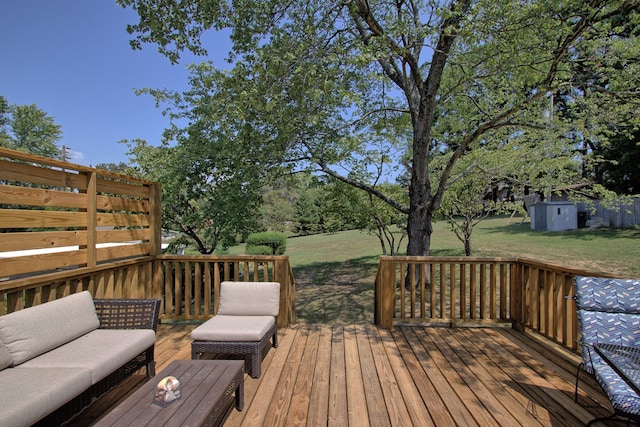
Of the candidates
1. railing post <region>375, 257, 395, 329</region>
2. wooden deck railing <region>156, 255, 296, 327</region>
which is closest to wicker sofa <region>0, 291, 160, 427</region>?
wooden deck railing <region>156, 255, 296, 327</region>

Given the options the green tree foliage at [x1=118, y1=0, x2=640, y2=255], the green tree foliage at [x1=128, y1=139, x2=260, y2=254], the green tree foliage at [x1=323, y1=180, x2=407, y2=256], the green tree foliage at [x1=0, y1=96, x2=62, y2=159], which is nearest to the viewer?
the green tree foliage at [x1=118, y1=0, x2=640, y2=255]

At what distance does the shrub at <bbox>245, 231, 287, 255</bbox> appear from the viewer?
10.9 meters

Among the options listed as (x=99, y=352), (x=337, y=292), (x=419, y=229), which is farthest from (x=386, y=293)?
(x=337, y=292)

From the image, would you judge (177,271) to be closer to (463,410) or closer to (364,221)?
(463,410)

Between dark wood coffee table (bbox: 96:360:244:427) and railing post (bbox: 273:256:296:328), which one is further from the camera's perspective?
railing post (bbox: 273:256:296:328)

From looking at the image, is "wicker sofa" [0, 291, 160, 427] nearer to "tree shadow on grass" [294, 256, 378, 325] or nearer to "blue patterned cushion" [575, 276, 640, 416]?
"tree shadow on grass" [294, 256, 378, 325]

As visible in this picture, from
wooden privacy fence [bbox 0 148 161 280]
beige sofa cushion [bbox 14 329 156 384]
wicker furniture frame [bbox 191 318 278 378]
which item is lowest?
wicker furniture frame [bbox 191 318 278 378]

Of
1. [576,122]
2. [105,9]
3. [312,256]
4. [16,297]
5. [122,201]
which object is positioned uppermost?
[105,9]

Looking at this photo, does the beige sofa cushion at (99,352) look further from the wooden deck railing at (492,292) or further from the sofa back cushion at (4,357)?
the wooden deck railing at (492,292)

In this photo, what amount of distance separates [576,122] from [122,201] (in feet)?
26.9

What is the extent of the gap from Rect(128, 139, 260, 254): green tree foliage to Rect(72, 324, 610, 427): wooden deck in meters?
2.83

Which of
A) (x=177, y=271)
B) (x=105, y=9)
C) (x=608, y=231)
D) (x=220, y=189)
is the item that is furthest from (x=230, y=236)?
(x=608, y=231)

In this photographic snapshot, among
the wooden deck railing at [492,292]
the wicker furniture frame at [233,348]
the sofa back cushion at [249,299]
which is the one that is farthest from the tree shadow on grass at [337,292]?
the wicker furniture frame at [233,348]

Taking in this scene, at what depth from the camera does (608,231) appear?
44.1 ft
